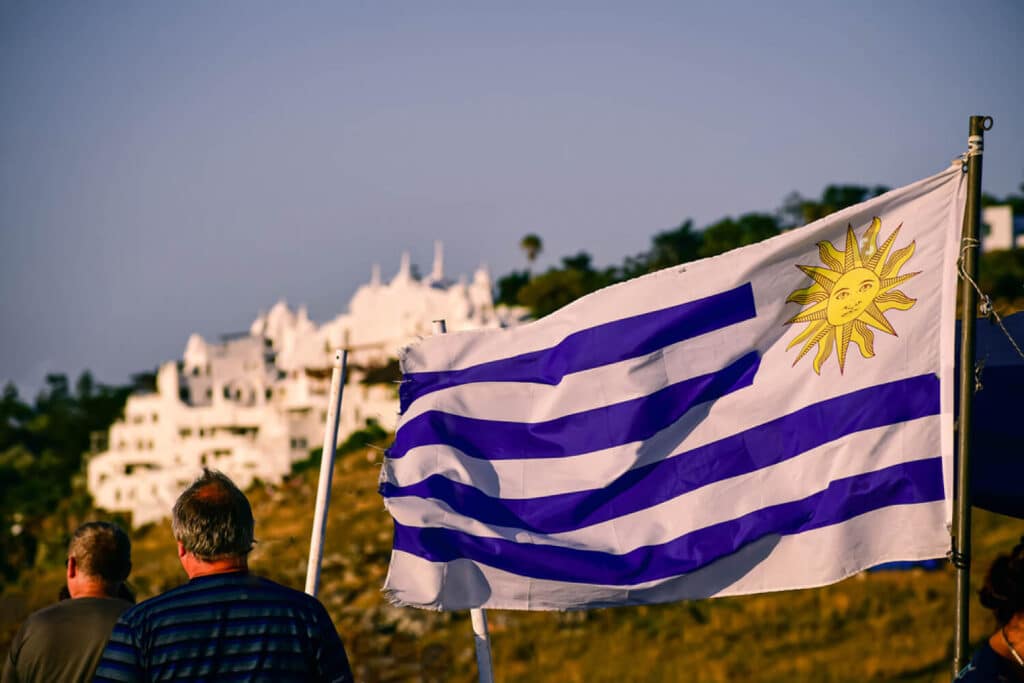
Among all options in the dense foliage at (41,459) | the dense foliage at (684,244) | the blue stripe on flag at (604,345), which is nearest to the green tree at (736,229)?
the dense foliage at (684,244)

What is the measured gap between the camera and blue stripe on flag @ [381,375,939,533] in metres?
6.50

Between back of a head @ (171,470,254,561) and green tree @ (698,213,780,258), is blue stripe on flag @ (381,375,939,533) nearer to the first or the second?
back of a head @ (171,470,254,561)

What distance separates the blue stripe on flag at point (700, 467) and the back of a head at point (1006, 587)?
5.72ft

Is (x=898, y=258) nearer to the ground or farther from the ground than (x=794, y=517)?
farther from the ground

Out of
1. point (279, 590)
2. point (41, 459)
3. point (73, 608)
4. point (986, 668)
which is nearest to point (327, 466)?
point (73, 608)

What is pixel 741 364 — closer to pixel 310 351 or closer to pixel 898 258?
pixel 898 258

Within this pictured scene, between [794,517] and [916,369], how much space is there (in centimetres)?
91

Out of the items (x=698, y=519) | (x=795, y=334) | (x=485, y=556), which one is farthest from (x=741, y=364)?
(x=485, y=556)

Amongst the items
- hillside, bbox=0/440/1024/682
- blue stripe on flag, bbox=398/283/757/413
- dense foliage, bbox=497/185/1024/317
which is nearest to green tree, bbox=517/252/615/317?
dense foliage, bbox=497/185/1024/317

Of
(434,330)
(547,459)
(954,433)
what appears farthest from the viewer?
(434,330)

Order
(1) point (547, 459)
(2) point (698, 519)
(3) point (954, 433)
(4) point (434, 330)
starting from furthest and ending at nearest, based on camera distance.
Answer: (4) point (434, 330)
(1) point (547, 459)
(2) point (698, 519)
(3) point (954, 433)

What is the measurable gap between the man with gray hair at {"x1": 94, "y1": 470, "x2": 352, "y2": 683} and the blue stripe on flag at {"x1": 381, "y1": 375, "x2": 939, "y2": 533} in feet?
8.01

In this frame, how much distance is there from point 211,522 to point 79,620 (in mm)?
1486

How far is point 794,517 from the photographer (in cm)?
664
